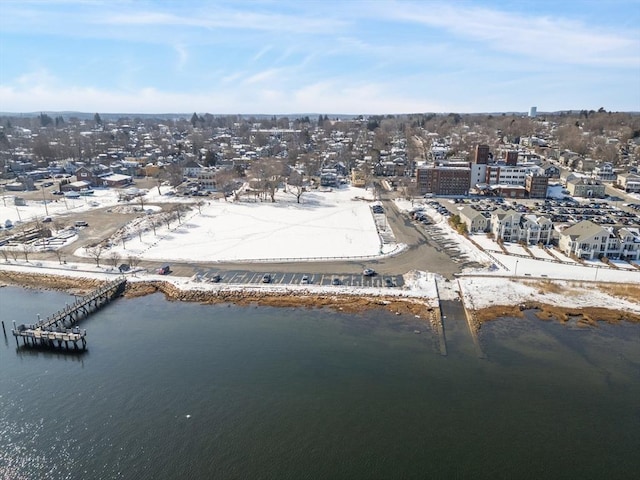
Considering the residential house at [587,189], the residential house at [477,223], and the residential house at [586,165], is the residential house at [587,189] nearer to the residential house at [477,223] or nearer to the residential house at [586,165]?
the residential house at [586,165]

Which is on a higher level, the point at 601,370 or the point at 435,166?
the point at 435,166

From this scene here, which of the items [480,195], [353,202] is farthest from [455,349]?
[480,195]

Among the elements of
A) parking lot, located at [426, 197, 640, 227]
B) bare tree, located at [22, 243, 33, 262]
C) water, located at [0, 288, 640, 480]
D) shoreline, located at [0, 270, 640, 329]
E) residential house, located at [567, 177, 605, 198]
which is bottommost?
water, located at [0, 288, 640, 480]

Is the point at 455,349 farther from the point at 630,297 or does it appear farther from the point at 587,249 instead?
the point at 587,249

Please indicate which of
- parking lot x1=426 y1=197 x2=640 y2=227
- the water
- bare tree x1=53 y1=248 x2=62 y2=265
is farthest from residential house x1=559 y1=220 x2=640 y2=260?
bare tree x1=53 y1=248 x2=62 y2=265

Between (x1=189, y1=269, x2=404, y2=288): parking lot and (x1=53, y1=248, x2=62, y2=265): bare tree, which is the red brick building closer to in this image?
(x1=189, y1=269, x2=404, y2=288): parking lot

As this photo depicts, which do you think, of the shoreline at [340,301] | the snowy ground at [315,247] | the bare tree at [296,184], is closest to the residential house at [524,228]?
the snowy ground at [315,247]
